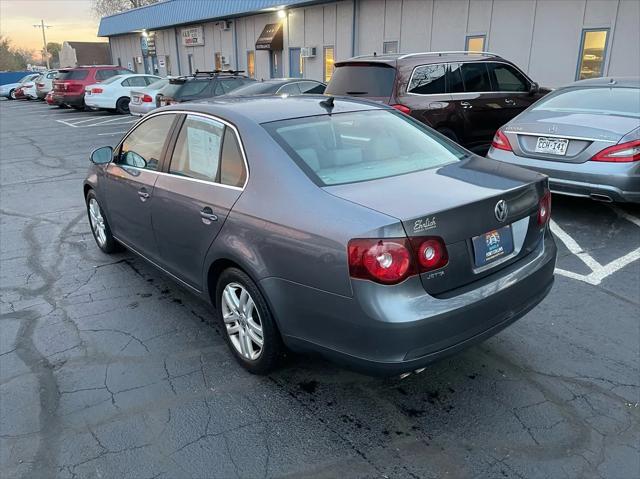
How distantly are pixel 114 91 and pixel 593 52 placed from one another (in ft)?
53.6

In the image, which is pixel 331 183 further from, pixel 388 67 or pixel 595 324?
pixel 388 67

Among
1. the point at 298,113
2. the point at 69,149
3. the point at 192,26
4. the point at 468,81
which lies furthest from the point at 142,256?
the point at 192,26

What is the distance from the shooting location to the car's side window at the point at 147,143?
3.90m

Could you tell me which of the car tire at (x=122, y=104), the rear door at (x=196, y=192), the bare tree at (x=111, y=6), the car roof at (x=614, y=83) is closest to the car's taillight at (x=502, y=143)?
the car roof at (x=614, y=83)

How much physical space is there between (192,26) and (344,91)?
22.6m

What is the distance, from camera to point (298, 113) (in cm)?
333

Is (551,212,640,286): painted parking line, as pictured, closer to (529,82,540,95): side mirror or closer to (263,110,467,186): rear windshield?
(263,110,467,186): rear windshield

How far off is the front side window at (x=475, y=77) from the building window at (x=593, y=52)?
175 inches

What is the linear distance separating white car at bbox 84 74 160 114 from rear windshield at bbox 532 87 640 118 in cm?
1706

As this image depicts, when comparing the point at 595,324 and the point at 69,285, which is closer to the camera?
the point at 595,324

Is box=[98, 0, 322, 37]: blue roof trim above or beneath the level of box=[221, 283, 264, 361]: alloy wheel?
above

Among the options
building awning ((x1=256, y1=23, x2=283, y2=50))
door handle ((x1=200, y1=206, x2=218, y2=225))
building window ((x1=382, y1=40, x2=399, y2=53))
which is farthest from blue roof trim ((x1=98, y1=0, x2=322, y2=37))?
door handle ((x1=200, y1=206, x2=218, y2=225))

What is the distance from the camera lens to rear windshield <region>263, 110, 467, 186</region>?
292cm

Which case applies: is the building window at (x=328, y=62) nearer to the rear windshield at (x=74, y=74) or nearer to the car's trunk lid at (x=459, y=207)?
the rear windshield at (x=74, y=74)
